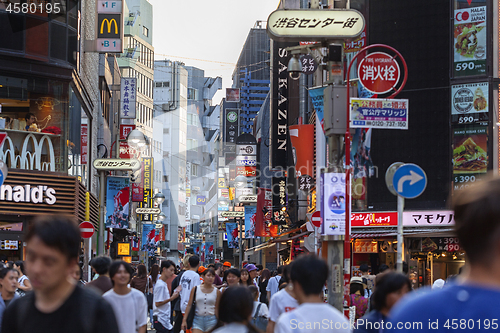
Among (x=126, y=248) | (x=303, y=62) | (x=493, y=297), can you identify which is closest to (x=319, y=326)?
(x=493, y=297)

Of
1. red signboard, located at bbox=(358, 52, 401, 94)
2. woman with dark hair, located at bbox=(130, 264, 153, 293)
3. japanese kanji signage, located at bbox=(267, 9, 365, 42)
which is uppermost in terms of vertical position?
japanese kanji signage, located at bbox=(267, 9, 365, 42)

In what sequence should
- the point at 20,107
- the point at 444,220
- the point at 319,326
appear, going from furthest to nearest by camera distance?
1. the point at 444,220
2. the point at 20,107
3. the point at 319,326

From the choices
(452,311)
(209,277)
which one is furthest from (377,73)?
(452,311)

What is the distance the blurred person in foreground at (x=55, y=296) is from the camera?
127 inches

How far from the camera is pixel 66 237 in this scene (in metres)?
3.32

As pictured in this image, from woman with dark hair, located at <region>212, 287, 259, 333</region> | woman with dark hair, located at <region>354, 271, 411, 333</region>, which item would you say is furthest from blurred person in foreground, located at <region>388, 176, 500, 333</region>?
woman with dark hair, located at <region>354, 271, 411, 333</region>

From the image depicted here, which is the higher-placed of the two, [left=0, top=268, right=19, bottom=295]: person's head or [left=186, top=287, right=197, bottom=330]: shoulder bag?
[left=0, top=268, right=19, bottom=295]: person's head

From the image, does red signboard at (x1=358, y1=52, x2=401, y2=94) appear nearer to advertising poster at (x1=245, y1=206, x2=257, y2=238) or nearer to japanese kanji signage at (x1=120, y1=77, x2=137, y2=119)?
japanese kanji signage at (x1=120, y1=77, x2=137, y2=119)

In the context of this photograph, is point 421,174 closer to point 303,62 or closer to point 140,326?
point 140,326

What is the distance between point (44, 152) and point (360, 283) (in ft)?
46.6

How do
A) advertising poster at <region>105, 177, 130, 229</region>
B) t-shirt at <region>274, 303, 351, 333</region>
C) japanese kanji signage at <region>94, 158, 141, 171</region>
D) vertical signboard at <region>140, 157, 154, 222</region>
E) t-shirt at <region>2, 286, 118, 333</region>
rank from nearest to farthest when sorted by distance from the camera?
t-shirt at <region>2, 286, 118, 333</region> → t-shirt at <region>274, 303, 351, 333</region> → japanese kanji signage at <region>94, 158, 141, 171</region> → advertising poster at <region>105, 177, 130, 229</region> → vertical signboard at <region>140, 157, 154, 222</region>

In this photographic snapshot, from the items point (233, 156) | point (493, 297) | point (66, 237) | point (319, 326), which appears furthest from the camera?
point (233, 156)

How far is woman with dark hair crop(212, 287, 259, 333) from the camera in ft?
15.9

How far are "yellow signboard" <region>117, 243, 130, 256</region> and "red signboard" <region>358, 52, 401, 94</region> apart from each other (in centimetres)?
3713
